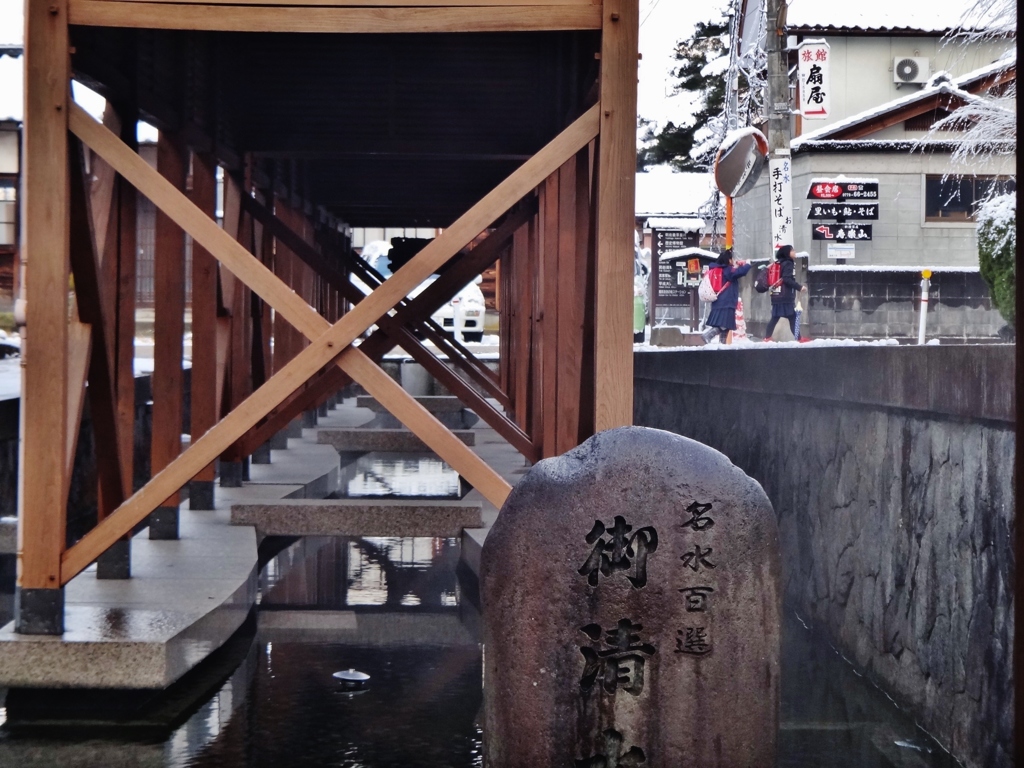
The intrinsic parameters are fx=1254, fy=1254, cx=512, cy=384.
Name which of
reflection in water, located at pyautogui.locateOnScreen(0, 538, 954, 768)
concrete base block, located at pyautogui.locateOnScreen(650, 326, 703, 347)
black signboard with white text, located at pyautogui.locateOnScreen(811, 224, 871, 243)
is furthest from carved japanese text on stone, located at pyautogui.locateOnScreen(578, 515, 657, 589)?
black signboard with white text, located at pyautogui.locateOnScreen(811, 224, 871, 243)

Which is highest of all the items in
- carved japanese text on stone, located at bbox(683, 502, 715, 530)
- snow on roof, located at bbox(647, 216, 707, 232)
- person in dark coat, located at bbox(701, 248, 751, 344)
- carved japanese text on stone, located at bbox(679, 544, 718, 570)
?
snow on roof, located at bbox(647, 216, 707, 232)

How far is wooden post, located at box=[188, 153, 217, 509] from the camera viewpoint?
26.5 feet

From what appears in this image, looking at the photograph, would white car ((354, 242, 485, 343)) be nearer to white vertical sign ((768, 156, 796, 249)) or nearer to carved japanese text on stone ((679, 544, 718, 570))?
white vertical sign ((768, 156, 796, 249))

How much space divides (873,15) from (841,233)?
551 cm

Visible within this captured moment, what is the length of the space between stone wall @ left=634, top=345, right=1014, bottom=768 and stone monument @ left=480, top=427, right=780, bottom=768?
149 cm

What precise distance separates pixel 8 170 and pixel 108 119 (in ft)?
55.1

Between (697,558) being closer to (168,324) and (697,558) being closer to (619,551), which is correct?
(619,551)

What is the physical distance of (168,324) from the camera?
7.41 m

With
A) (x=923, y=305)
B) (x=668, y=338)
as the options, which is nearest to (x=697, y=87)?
(x=668, y=338)

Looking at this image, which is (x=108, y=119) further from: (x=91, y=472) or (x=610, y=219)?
(x=91, y=472)

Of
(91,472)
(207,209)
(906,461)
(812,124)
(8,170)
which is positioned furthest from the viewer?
(812,124)

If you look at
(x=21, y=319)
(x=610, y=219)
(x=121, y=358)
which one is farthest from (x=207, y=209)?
(x=610, y=219)

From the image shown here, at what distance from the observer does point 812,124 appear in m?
29.8

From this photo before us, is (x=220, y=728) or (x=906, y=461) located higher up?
(x=906, y=461)
